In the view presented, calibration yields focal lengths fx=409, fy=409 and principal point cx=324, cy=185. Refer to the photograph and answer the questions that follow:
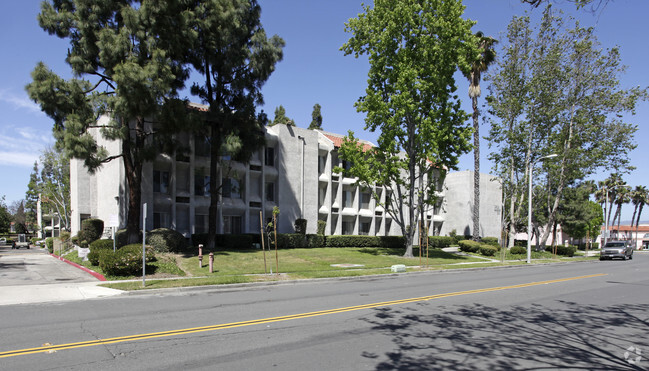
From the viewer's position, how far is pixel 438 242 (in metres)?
42.0

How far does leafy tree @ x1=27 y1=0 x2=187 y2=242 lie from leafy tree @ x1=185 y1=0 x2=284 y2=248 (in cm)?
303

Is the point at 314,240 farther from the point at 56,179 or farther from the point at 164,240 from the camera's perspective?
the point at 56,179

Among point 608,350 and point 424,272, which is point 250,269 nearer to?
point 424,272

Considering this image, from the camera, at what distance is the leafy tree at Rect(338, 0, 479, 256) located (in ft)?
86.8

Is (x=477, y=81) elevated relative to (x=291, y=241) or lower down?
elevated

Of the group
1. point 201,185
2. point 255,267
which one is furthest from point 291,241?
point 255,267

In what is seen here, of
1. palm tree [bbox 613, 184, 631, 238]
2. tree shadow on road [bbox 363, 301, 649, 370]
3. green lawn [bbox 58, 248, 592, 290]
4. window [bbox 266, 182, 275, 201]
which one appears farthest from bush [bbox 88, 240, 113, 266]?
palm tree [bbox 613, 184, 631, 238]

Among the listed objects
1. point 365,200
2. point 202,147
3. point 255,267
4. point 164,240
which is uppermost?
point 202,147

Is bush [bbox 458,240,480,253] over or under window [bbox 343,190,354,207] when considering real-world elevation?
under

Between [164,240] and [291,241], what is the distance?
34.6ft

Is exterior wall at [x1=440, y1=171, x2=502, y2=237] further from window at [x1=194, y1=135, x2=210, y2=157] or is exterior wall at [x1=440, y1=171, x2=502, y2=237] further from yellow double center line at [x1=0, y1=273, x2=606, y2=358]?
yellow double center line at [x1=0, y1=273, x2=606, y2=358]

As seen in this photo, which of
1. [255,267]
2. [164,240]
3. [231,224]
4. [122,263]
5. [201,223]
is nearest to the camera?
[122,263]

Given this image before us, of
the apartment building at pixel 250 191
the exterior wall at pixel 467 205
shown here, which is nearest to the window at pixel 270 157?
the apartment building at pixel 250 191

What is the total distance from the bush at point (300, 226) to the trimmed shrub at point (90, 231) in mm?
14234
